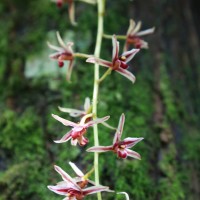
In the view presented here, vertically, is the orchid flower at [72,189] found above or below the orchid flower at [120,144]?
below

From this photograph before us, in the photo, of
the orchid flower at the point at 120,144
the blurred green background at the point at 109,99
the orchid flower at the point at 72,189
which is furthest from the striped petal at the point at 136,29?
the orchid flower at the point at 72,189

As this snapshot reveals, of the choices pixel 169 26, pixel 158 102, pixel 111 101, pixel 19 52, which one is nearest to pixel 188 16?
pixel 169 26

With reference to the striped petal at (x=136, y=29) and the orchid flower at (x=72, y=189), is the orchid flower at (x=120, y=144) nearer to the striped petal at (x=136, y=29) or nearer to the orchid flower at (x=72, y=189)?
the orchid flower at (x=72, y=189)

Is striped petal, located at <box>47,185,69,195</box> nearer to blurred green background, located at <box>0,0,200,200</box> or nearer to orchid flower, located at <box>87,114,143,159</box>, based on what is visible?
orchid flower, located at <box>87,114,143,159</box>

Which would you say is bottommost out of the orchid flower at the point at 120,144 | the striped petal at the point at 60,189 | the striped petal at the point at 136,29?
the striped petal at the point at 60,189

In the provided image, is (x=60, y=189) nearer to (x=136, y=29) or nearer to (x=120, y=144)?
(x=120, y=144)

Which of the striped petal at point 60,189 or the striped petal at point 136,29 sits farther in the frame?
the striped petal at point 136,29

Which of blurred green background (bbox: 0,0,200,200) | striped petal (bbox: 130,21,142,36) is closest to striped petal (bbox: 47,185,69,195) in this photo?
blurred green background (bbox: 0,0,200,200)

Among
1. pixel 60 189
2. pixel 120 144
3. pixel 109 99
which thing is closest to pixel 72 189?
pixel 60 189
